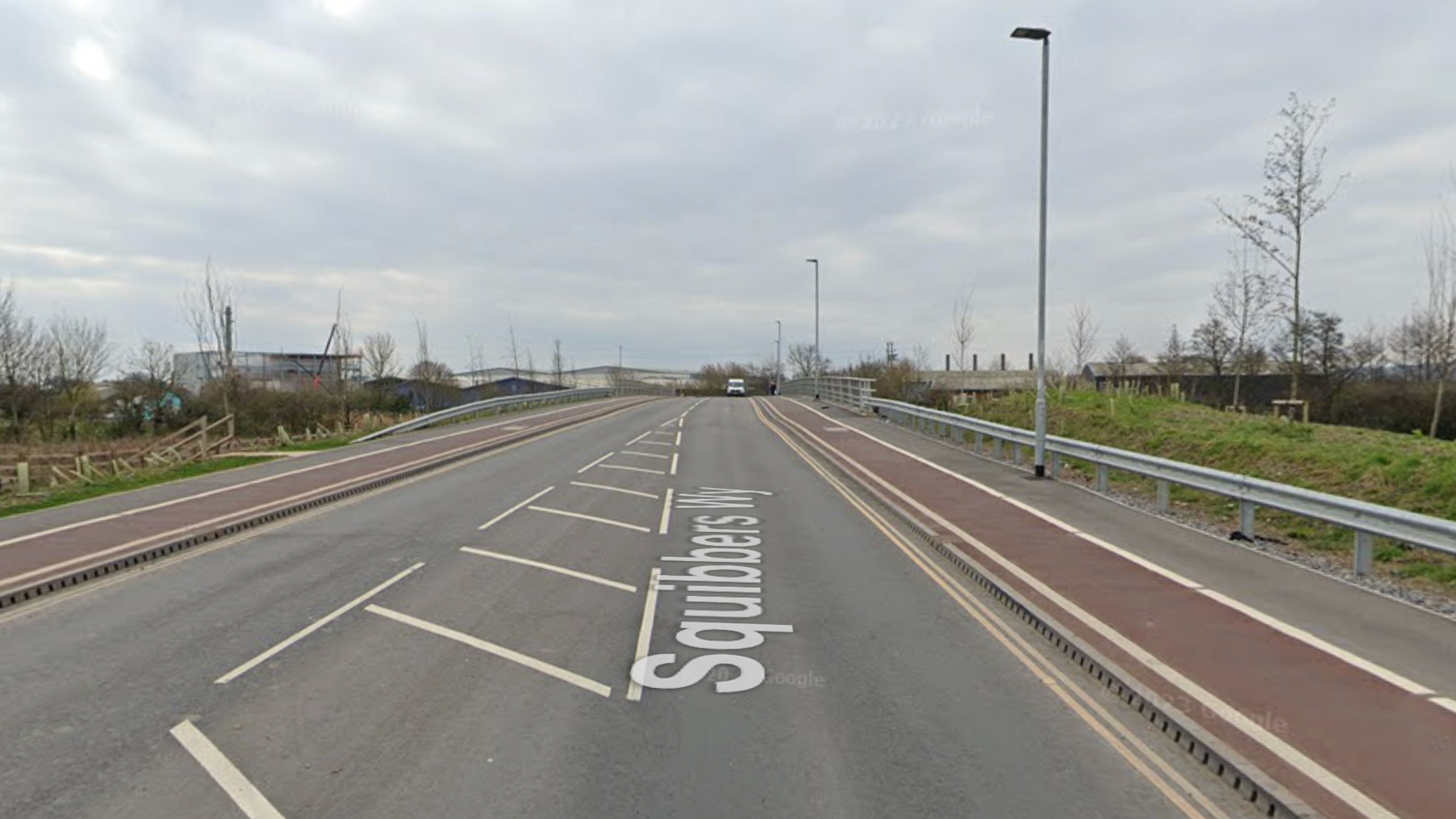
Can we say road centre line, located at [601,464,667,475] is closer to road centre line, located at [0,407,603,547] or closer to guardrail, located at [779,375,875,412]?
road centre line, located at [0,407,603,547]

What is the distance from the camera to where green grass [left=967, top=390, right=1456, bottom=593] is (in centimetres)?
1066

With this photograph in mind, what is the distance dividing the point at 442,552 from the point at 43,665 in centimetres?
416

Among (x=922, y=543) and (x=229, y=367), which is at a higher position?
(x=229, y=367)

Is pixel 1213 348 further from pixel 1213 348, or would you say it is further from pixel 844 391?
pixel 844 391

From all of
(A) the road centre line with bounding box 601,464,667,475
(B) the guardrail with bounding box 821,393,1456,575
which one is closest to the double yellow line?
(B) the guardrail with bounding box 821,393,1456,575

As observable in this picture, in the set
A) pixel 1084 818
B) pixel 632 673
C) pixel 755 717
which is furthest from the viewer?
pixel 632 673

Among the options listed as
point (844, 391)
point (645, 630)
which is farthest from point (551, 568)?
point (844, 391)

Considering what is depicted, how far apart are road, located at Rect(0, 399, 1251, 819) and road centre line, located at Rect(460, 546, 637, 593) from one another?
4 cm

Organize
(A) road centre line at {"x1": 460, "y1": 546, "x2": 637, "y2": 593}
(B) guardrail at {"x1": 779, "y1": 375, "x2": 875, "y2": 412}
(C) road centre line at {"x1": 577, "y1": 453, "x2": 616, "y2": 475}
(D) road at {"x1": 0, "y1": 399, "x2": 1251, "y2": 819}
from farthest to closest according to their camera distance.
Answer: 1. (B) guardrail at {"x1": 779, "y1": 375, "x2": 875, "y2": 412}
2. (C) road centre line at {"x1": 577, "y1": 453, "x2": 616, "y2": 475}
3. (A) road centre line at {"x1": 460, "y1": 546, "x2": 637, "y2": 593}
4. (D) road at {"x1": 0, "y1": 399, "x2": 1251, "y2": 819}

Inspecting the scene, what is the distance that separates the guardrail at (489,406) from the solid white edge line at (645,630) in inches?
821

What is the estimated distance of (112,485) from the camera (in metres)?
17.6

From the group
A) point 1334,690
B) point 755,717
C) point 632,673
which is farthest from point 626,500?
point 1334,690

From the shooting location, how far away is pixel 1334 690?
18.0ft

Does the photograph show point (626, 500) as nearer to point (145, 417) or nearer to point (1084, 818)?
point (1084, 818)
